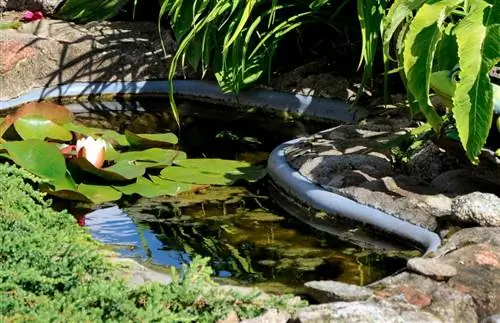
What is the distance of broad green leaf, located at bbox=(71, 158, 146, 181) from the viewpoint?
3748mm

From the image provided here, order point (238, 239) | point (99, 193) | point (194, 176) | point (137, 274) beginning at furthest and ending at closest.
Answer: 1. point (194, 176)
2. point (99, 193)
3. point (238, 239)
4. point (137, 274)

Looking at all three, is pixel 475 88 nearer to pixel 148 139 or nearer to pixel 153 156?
pixel 153 156

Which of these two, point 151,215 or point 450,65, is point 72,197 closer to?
point 151,215

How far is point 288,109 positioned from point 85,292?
3122mm

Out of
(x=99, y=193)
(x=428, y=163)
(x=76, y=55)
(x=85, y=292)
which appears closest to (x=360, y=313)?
(x=85, y=292)

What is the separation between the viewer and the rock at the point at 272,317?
2.26 meters

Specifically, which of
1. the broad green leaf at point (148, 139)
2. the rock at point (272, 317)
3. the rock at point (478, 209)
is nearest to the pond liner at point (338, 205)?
the rock at point (478, 209)

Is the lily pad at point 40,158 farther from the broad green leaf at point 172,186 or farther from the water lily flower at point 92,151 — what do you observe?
the broad green leaf at point 172,186

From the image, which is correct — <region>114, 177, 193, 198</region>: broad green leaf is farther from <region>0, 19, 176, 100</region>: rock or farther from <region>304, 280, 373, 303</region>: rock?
<region>0, 19, 176, 100</region>: rock

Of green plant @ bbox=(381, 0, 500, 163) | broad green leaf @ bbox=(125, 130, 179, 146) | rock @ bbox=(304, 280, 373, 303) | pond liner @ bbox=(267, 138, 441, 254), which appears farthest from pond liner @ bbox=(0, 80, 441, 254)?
rock @ bbox=(304, 280, 373, 303)

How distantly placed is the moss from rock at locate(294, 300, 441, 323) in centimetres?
15

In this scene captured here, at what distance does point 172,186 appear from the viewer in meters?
3.82

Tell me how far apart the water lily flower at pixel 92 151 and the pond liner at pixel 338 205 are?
2.15ft

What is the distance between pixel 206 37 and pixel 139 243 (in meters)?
1.85
